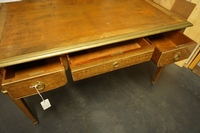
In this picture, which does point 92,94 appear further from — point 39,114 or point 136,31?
point 136,31

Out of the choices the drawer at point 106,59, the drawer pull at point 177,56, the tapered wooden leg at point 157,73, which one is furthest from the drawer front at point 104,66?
the tapered wooden leg at point 157,73

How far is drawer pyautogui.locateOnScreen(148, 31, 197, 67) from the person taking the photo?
0.80 metres

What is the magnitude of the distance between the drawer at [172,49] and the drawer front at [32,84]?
22.9 inches

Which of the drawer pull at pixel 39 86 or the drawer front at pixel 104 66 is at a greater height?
the drawer front at pixel 104 66

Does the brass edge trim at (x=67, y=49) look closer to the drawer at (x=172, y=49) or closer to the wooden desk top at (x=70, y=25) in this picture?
the wooden desk top at (x=70, y=25)

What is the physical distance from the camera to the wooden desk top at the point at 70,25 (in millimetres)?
614

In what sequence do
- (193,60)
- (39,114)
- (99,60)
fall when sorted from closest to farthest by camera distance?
1. (99,60)
2. (39,114)
3. (193,60)

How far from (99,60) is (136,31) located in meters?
0.29

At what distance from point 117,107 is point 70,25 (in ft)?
2.46

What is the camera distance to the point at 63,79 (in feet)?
2.18

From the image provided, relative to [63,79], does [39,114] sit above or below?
below

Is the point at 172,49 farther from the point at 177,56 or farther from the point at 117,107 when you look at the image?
the point at 117,107

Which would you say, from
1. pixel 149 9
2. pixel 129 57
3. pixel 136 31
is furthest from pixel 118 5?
pixel 129 57

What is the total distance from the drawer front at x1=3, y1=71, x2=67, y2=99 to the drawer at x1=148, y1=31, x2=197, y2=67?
0.58 meters
